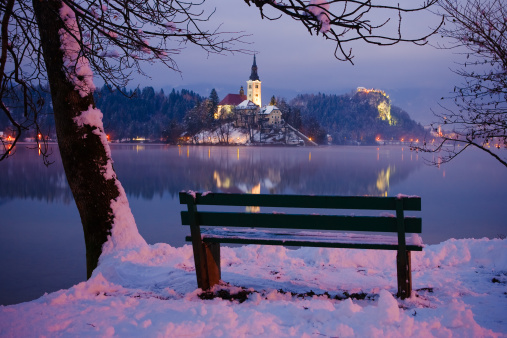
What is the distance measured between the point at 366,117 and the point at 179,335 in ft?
615

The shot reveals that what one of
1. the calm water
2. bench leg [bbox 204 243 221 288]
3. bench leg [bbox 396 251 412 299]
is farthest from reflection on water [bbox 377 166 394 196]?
bench leg [bbox 204 243 221 288]

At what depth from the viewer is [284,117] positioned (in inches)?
4461

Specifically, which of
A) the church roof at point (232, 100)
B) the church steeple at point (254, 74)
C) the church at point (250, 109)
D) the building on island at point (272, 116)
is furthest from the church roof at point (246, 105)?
the church steeple at point (254, 74)

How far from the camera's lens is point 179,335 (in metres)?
3.60

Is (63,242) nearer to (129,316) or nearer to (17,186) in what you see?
(129,316)

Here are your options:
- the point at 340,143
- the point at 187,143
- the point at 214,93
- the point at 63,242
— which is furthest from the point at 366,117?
the point at 63,242

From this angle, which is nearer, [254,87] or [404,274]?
[404,274]

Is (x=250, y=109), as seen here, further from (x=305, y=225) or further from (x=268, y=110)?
(x=305, y=225)

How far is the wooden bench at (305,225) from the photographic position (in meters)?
4.46

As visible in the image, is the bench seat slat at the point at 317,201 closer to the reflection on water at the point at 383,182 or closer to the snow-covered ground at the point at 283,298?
the snow-covered ground at the point at 283,298

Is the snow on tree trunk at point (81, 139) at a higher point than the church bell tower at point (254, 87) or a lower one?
lower

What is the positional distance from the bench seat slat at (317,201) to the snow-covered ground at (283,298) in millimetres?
848

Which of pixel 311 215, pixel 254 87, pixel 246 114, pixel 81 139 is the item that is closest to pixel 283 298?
pixel 311 215

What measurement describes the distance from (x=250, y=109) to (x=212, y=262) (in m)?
111
